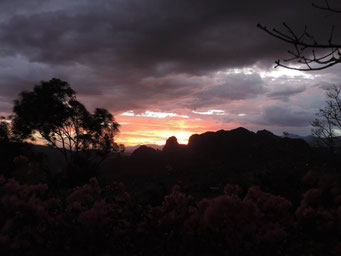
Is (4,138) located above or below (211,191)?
above

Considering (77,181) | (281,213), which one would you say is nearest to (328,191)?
(281,213)

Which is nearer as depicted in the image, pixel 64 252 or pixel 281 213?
pixel 64 252

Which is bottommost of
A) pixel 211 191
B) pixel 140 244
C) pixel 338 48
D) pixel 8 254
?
pixel 211 191

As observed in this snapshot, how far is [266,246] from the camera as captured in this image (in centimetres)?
193

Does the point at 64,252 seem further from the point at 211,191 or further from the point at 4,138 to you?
the point at 4,138

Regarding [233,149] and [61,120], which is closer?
[61,120]

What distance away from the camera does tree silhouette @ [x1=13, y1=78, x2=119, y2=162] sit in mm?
26719

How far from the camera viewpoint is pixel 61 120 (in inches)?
1106

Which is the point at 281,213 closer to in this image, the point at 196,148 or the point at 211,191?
the point at 211,191

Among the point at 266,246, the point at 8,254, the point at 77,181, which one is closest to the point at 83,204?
the point at 8,254

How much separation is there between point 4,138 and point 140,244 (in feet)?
94.5

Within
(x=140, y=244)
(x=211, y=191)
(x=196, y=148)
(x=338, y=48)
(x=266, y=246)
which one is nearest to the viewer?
(x=266, y=246)

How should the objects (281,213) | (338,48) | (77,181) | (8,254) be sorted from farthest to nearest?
(77,181)
(281,213)
(338,48)
(8,254)

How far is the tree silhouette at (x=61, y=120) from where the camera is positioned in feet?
87.7
